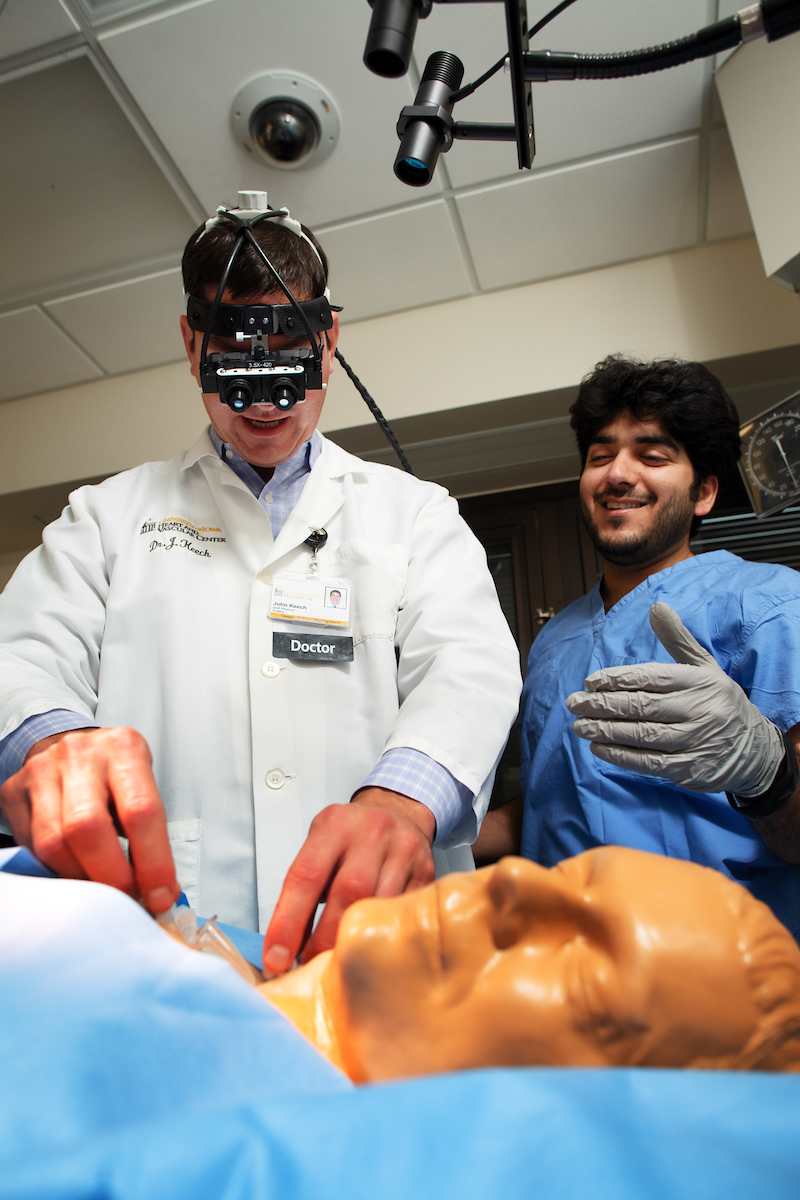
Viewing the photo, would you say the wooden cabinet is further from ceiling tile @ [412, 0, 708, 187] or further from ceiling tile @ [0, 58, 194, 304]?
ceiling tile @ [0, 58, 194, 304]

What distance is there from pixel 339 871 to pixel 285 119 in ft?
6.40

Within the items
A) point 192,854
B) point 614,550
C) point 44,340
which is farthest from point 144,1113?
point 44,340

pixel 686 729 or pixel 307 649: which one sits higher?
pixel 307 649

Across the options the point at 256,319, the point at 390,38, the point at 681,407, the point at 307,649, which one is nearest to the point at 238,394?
the point at 256,319

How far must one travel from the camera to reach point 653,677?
1039 mm

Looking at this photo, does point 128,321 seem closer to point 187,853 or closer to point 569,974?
point 187,853

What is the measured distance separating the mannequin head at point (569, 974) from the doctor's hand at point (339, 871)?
0.11 metres

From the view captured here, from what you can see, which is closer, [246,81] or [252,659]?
[252,659]

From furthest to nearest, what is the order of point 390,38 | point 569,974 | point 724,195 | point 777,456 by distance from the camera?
point 724,195, point 777,456, point 390,38, point 569,974

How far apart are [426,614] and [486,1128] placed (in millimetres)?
758

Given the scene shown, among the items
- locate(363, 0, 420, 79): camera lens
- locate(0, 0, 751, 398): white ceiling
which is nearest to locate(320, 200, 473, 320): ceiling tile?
locate(0, 0, 751, 398): white ceiling

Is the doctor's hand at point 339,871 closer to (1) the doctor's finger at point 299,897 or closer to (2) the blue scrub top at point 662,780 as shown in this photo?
(1) the doctor's finger at point 299,897

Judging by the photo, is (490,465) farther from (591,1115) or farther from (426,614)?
(591,1115)

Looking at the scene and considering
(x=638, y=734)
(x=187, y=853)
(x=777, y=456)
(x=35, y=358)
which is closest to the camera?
(x=187, y=853)
